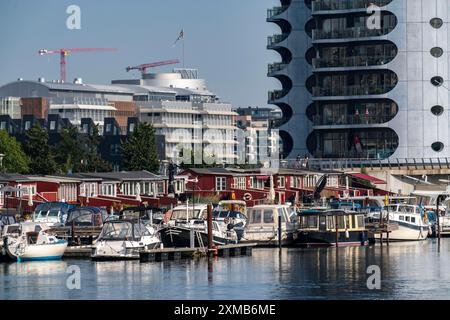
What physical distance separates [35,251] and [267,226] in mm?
18634

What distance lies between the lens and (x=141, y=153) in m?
166

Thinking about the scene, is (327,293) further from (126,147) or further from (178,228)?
(126,147)

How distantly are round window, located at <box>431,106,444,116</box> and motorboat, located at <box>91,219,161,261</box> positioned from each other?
273 feet

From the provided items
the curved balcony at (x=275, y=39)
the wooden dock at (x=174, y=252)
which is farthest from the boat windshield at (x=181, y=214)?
the curved balcony at (x=275, y=39)

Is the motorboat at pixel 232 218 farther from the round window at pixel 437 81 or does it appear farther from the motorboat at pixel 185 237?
the round window at pixel 437 81

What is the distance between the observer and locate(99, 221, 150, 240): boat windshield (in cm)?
9388

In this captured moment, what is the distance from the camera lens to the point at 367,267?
299 feet

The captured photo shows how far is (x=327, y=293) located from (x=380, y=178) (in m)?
90.1

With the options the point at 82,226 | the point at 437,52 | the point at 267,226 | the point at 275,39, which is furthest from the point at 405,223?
the point at 275,39

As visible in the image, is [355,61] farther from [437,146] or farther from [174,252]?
[174,252]

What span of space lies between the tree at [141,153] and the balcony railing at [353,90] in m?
20.0

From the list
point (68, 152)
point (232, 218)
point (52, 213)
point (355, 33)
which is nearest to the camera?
point (52, 213)

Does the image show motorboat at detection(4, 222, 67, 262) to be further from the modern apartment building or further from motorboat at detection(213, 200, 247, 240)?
the modern apartment building
